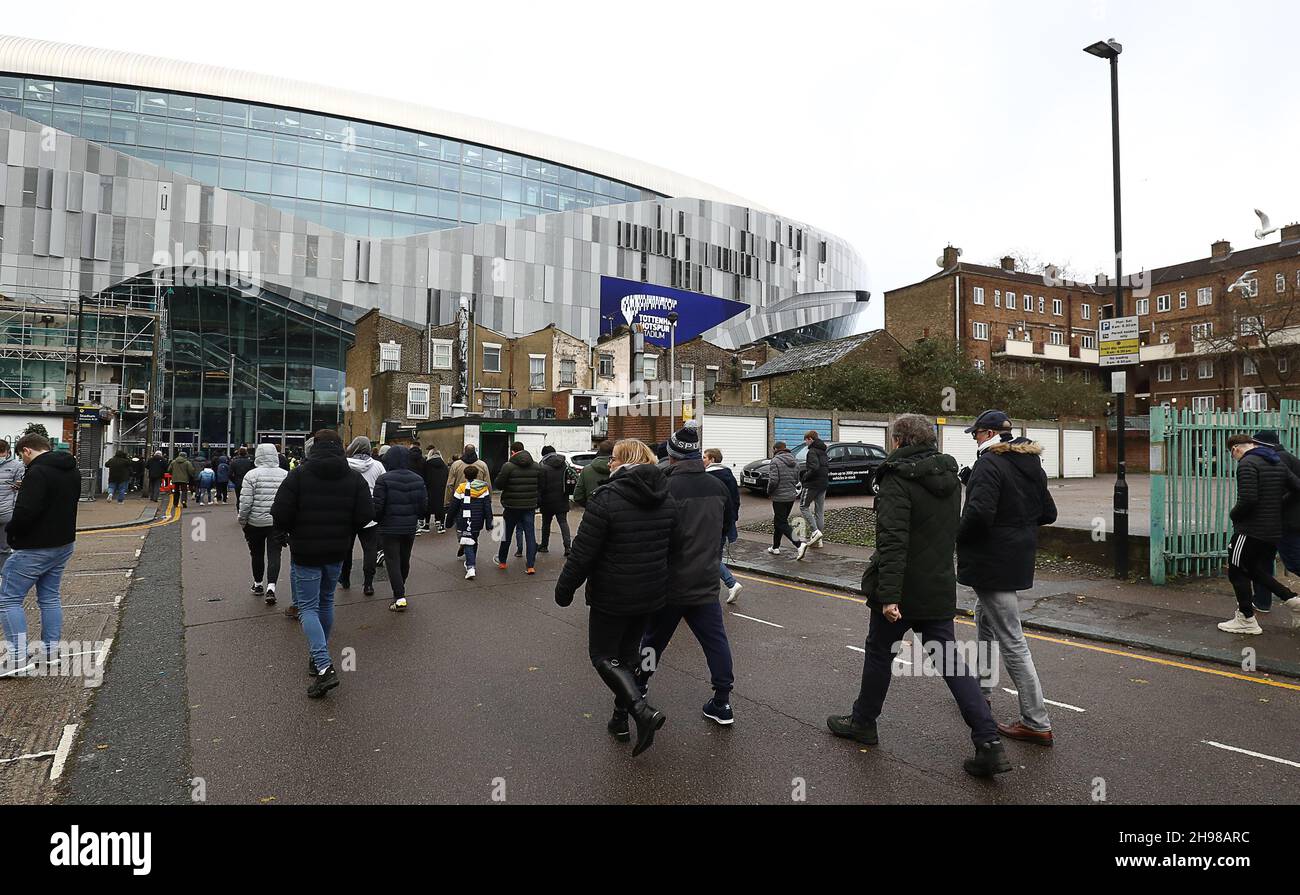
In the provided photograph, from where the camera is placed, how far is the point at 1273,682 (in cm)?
548

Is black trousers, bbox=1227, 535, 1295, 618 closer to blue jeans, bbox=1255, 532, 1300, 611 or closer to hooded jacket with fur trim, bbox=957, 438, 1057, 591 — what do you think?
blue jeans, bbox=1255, 532, 1300, 611

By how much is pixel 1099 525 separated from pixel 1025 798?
27.6ft

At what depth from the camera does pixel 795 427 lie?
2811cm

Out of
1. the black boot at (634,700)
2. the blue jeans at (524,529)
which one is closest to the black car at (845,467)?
the blue jeans at (524,529)

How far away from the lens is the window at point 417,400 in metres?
40.6

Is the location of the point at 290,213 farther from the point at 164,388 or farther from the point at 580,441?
the point at 580,441

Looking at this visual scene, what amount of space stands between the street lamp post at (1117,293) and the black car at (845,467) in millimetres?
13076

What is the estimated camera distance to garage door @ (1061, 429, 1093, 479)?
34.7 m

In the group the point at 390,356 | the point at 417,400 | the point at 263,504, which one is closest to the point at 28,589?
the point at 263,504

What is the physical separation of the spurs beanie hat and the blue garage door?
73.1 feet

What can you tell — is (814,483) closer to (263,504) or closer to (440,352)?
(263,504)

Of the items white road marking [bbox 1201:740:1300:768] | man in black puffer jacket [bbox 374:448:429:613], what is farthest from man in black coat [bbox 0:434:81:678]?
white road marking [bbox 1201:740:1300:768]
